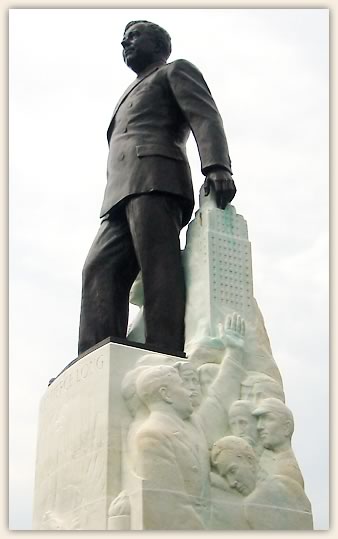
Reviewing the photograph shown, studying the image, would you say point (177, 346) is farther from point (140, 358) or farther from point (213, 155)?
point (213, 155)

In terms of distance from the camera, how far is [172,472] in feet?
24.7

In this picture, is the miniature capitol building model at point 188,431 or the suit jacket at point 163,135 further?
the suit jacket at point 163,135

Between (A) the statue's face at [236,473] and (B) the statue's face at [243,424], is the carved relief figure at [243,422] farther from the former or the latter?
(A) the statue's face at [236,473]

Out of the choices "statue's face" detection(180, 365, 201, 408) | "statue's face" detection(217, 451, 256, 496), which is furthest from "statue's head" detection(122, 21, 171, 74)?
"statue's face" detection(217, 451, 256, 496)


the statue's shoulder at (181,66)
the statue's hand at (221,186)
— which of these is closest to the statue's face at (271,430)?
the statue's hand at (221,186)

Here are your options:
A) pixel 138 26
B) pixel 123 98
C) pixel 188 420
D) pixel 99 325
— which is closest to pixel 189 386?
pixel 188 420

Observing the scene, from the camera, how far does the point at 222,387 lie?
832cm

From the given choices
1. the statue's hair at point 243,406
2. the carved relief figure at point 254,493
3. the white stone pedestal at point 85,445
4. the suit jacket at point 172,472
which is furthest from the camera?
the statue's hair at point 243,406

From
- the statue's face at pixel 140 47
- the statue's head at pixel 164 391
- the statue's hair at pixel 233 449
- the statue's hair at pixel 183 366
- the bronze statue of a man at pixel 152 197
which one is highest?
the statue's face at pixel 140 47

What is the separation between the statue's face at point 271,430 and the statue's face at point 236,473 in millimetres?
352

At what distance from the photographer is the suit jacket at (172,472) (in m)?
7.35

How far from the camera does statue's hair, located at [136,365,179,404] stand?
786 cm

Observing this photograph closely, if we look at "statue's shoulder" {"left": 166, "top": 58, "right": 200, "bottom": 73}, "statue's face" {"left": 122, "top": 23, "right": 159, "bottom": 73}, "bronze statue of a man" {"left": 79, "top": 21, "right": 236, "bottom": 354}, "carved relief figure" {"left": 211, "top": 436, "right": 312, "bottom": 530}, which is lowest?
"carved relief figure" {"left": 211, "top": 436, "right": 312, "bottom": 530}

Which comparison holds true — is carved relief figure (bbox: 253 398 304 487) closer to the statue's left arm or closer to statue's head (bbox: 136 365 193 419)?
statue's head (bbox: 136 365 193 419)
